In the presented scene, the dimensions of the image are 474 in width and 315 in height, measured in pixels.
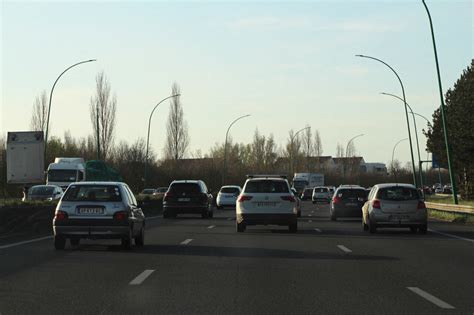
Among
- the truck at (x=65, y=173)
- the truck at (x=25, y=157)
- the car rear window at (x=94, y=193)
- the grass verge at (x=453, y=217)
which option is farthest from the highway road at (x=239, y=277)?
the truck at (x=65, y=173)

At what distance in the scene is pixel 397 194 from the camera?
2658 centimetres

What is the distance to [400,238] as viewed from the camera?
2361 centimetres

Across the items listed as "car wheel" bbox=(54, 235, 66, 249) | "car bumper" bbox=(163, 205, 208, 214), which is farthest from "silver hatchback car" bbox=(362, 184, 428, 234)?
"car bumper" bbox=(163, 205, 208, 214)

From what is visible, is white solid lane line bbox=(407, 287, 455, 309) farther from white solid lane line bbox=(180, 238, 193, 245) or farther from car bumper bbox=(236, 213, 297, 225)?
car bumper bbox=(236, 213, 297, 225)

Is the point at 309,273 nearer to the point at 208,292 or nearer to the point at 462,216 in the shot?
the point at 208,292

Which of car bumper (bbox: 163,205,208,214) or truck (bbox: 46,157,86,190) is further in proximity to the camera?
truck (bbox: 46,157,86,190)

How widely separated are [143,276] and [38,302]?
301 cm

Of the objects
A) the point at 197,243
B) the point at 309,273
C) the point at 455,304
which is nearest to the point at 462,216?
the point at 197,243

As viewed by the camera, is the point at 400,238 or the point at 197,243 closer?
the point at 197,243

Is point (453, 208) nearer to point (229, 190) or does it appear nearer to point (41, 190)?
point (229, 190)

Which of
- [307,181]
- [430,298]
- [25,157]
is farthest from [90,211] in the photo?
[307,181]

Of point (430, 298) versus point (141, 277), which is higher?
point (141, 277)

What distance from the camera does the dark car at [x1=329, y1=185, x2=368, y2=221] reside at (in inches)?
1473

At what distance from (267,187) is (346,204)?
12145mm
